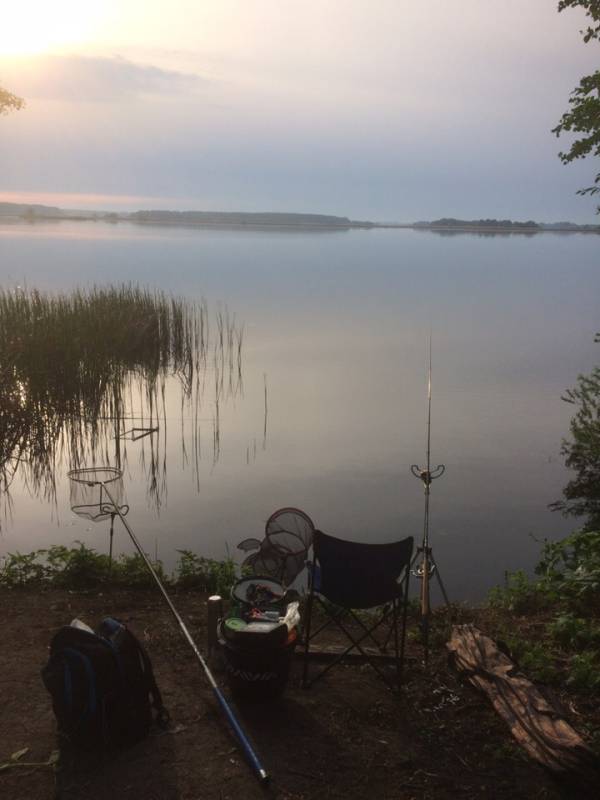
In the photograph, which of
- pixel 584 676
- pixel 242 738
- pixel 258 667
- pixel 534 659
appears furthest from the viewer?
pixel 534 659

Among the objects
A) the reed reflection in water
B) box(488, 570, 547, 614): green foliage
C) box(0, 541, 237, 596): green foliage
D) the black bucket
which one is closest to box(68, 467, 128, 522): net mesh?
box(0, 541, 237, 596): green foliage

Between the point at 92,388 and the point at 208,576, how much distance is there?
6.02 m

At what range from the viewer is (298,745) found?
3.26 metres

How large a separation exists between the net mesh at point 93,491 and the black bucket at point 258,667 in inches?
93.1

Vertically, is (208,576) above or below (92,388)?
below

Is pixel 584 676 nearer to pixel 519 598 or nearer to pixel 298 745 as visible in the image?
pixel 519 598

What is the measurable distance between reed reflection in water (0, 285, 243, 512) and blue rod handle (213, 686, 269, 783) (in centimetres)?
462

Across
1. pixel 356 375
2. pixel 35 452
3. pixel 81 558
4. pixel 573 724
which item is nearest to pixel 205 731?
pixel 573 724

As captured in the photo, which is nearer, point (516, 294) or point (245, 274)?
point (516, 294)

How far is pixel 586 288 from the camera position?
1293 inches

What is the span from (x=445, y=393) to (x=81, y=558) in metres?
9.31

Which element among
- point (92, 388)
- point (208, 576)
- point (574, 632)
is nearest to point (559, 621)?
point (574, 632)

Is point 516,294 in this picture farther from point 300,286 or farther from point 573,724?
point 573,724

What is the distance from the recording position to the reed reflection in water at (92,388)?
355 inches
